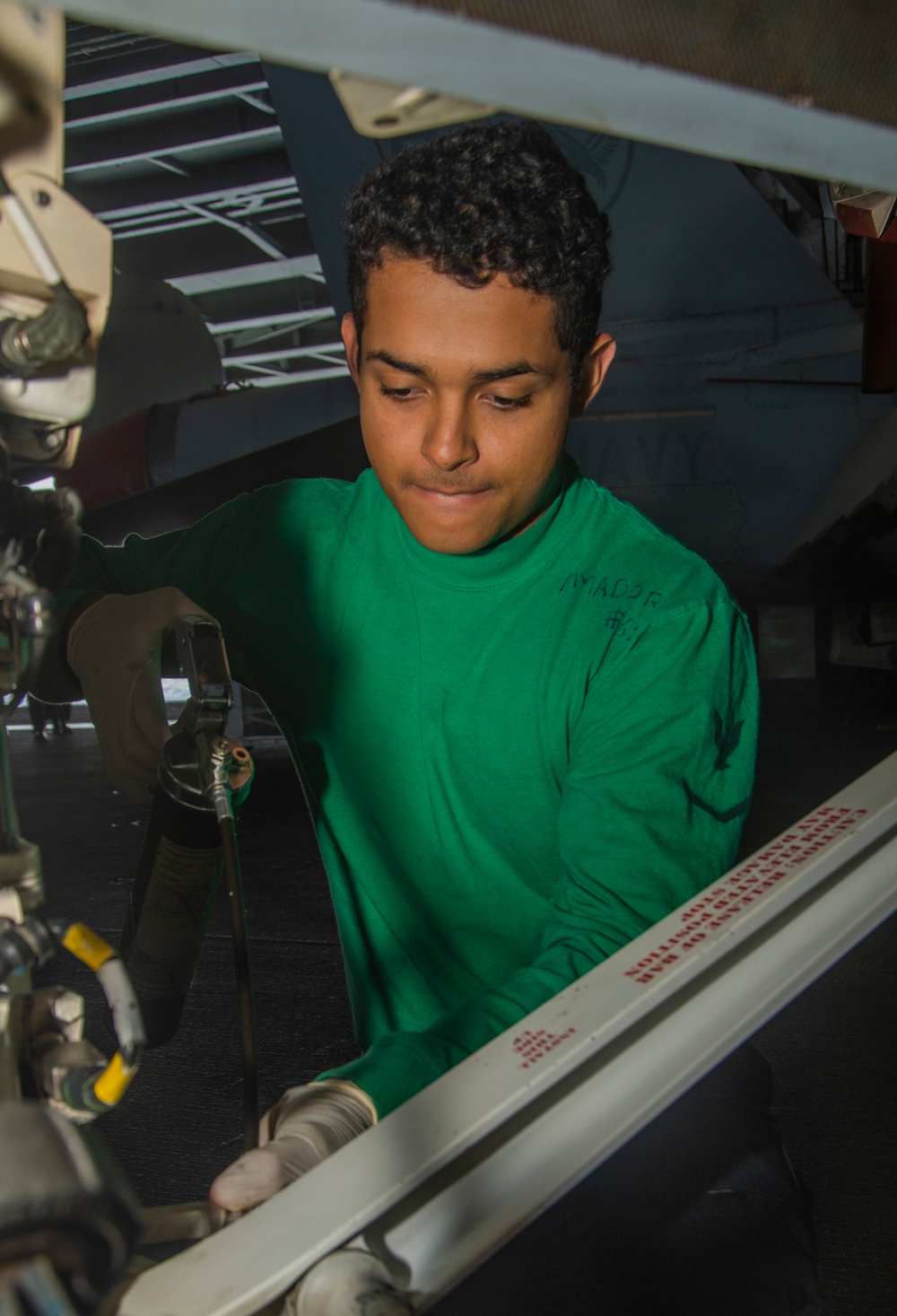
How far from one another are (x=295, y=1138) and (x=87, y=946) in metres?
0.16

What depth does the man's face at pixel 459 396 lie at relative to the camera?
880 mm

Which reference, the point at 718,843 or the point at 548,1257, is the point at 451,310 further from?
the point at 548,1257

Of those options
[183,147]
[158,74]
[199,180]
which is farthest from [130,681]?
[199,180]

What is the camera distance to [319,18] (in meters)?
0.31

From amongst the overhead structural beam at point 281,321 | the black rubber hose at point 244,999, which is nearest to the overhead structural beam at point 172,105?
the overhead structural beam at point 281,321

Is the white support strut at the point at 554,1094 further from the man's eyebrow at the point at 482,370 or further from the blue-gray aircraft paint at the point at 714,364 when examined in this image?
the blue-gray aircraft paint at the point at 714,364

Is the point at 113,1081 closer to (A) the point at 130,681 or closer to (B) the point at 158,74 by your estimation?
(A) the point at 130,681

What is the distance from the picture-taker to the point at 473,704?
3.46 ft

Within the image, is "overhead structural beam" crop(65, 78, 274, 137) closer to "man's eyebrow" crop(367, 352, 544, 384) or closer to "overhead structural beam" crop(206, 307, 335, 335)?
"overhead structural beam" crop(206, 307, 335, 335)

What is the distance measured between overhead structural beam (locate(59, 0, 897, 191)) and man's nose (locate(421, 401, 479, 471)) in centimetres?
49

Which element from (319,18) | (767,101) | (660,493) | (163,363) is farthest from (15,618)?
(163,363)

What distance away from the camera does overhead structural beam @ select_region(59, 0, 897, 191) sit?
31 cm

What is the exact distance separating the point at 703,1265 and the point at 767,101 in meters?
0.77

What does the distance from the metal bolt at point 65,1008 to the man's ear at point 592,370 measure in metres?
0.76
